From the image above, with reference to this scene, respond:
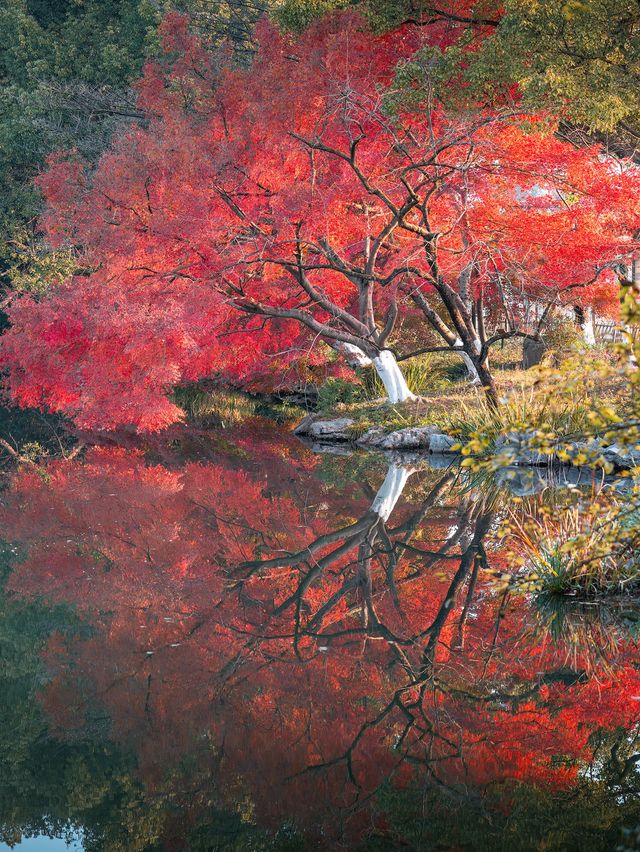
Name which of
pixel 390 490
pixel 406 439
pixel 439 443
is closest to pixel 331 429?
pixel 406 439

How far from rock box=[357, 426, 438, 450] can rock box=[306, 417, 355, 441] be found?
0.78 meters

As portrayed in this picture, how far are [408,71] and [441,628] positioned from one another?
26.1 ft

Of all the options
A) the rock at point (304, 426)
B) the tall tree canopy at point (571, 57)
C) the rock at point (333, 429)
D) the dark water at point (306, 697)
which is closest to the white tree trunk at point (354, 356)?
the rock at point (304, 426)

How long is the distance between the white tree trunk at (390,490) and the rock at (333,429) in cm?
284

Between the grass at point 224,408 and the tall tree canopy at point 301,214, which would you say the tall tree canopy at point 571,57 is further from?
the grass at point 224,408

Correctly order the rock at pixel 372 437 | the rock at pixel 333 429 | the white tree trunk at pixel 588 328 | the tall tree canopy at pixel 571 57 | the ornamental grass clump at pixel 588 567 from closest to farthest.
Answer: the ornamental grass clump at pixel 588 567, the tall tree canopy at pixel 571 57, the rock at pixel 372 437, the rock at pixel 333 429, the white tree trunk at pixel 588 328

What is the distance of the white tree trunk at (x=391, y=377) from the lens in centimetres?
1523

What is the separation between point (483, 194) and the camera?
13367 millimetres

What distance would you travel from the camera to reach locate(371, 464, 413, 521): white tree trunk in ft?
32.0

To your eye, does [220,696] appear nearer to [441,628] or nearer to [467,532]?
[441,628]

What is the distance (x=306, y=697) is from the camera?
16.1ft

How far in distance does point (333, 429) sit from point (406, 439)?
5.95ft

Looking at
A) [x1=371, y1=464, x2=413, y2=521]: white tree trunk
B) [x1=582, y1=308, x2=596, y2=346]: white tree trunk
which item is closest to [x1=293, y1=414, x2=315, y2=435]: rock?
[x1=371, y1=464, x2=413, y2=521]: white tree trunk

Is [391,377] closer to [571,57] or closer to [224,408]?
[571,57]
